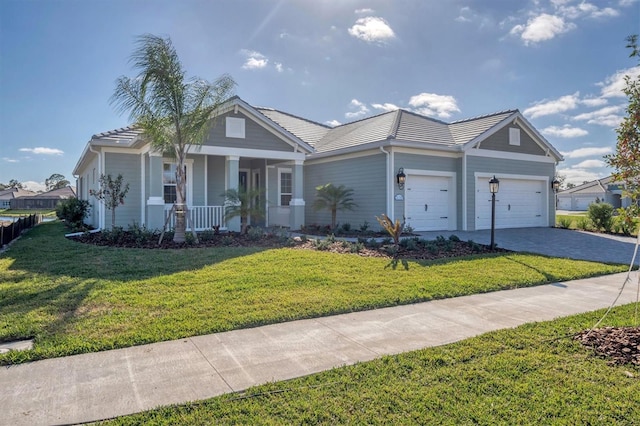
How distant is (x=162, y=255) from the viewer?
28.8ft

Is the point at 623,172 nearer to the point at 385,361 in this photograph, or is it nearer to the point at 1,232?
the point at 385,361

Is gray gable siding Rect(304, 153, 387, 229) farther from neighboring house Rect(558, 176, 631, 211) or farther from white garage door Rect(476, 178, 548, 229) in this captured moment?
neighboring house Rect(558, 176, 631, 211)

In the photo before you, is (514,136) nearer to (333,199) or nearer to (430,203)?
(430,203)

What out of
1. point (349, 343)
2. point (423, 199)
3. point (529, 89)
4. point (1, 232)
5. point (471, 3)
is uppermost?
point (471, 3)

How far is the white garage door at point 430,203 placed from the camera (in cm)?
1447

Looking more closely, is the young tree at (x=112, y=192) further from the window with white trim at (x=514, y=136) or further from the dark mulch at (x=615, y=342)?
the window with white trim at (x=514, y=136)

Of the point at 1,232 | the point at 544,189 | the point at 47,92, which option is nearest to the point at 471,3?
the point at 544,189

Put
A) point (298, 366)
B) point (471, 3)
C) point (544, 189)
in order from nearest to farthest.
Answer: point (298, 366)
point (471, 3)
point (544, 189)

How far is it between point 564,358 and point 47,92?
1939 cm

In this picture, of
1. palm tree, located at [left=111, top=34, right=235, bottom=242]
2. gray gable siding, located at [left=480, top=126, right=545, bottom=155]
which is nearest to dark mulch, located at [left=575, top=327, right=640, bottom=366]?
palm tree, located at [left=111, top=34, right=235, bottom=242]

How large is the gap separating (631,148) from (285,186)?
541 inches

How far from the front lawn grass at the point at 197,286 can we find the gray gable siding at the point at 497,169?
5452mm

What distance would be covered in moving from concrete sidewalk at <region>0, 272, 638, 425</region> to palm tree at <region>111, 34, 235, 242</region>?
269 inches

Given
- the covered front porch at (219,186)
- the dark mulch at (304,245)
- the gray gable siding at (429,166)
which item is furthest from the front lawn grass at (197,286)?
the gray gable siding at (429,166)
